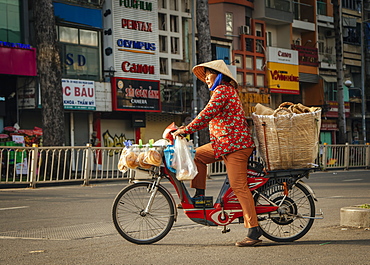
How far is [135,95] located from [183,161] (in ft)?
96.1

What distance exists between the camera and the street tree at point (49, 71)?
22234 millimetres

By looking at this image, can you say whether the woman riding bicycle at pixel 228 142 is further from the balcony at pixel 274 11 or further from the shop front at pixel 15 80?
the balcony at pixel 274 11

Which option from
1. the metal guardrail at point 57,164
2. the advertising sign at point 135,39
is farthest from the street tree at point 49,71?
the advertising sign at point 135,39

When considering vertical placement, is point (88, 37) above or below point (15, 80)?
above

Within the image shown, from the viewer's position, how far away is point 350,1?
59.4 metres

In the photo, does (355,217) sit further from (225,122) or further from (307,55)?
(307,55)

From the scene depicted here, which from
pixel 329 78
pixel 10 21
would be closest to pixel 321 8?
pixel 329 78

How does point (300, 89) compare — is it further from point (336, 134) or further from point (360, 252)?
point (360, 252)

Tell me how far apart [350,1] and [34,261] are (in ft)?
186

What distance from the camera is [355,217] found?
8.51 m

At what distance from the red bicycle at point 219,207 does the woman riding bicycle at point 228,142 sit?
0.54 feet

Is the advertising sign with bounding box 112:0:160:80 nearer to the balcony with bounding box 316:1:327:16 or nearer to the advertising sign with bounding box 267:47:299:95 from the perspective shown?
the advertising sign with bounding box 267:47:299:95

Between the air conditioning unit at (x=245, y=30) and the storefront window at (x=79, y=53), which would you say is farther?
the air conditioning unit at (x=245, y=30)

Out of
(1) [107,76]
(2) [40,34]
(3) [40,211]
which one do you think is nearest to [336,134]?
(1) [107,76]
